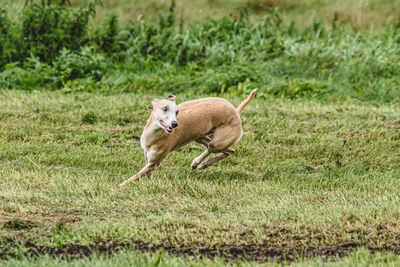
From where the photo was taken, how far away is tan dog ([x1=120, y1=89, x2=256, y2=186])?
6010 mm

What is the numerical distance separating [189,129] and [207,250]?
2.14 metres

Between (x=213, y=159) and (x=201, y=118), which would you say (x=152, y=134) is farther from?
(x=213, y=159)

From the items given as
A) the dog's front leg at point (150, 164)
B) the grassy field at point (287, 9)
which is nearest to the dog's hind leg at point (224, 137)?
the dog's front leg at point (150, 164)

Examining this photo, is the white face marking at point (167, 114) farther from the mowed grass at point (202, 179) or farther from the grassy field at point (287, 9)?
the grassy field at point (287, 9)

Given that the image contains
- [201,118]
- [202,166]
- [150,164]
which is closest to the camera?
[150,164]

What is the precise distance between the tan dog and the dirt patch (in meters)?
1.53

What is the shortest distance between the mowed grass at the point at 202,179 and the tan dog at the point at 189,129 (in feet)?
0.93

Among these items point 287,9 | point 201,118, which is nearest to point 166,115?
point 201,118

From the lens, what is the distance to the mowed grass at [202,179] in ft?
16.2

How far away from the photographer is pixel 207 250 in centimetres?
462

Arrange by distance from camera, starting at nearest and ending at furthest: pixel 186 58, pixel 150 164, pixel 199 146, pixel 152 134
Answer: pixel 152 134, pixel 150 164, pixel 199 146, pixel 186 58

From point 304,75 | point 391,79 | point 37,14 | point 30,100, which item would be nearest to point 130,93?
point 30,100

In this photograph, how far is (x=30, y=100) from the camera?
9.84 metres

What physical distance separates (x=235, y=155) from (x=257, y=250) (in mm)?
3296
